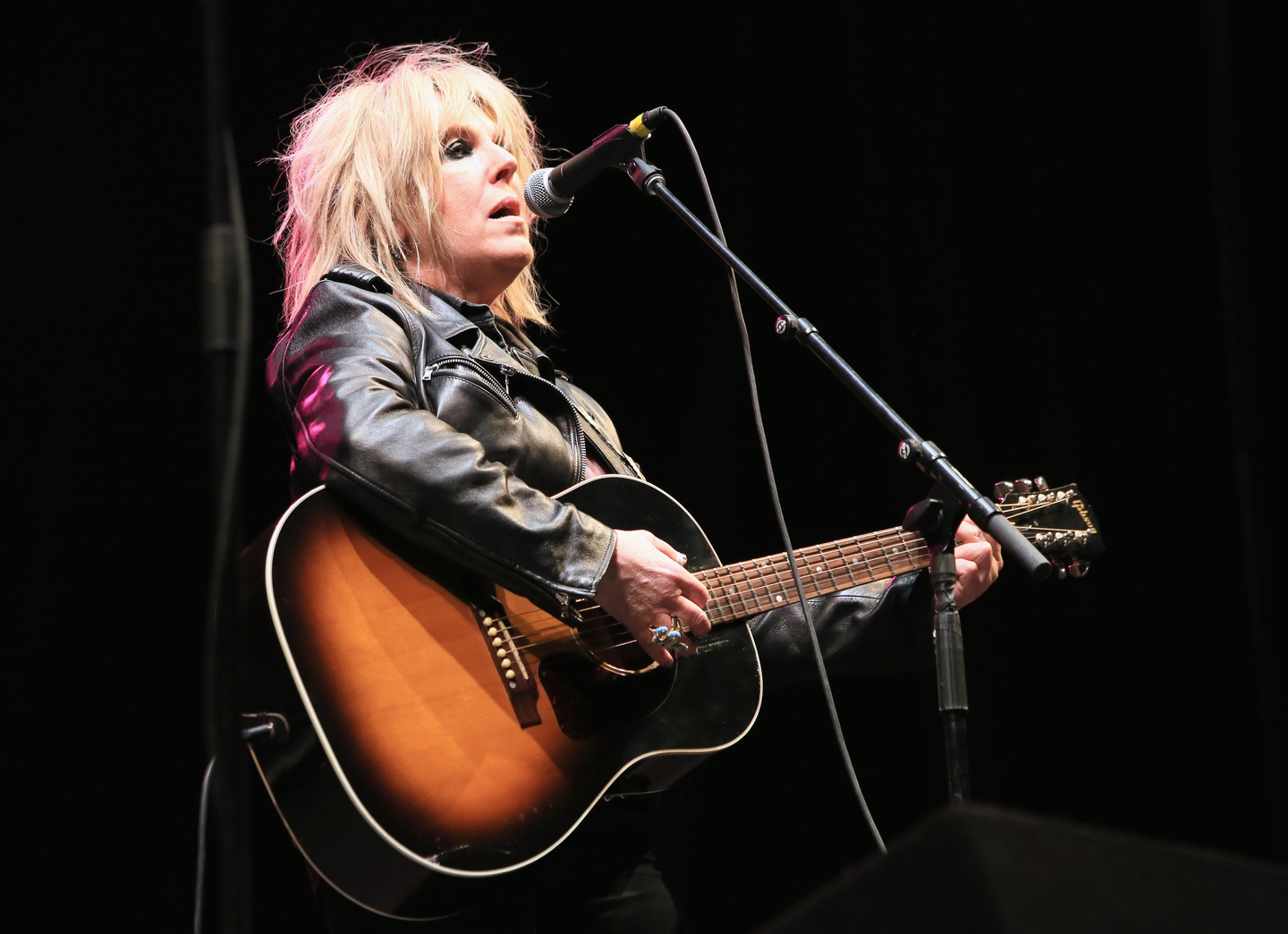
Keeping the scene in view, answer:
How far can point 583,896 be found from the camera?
1.86 m

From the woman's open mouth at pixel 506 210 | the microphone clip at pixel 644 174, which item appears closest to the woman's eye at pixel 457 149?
→ the woman's open mouth at pixel 506 210

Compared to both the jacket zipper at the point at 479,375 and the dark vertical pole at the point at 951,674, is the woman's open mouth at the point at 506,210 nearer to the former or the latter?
the jacket zipper at the point at 479,375

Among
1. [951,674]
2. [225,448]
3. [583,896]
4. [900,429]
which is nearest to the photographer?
[225,448]

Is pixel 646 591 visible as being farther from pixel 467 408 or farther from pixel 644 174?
pixel 644 174

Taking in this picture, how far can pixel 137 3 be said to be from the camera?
252cm

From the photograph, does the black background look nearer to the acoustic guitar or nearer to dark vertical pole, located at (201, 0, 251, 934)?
the acoustic guitar

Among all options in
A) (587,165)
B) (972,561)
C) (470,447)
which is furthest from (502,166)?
(972,561)

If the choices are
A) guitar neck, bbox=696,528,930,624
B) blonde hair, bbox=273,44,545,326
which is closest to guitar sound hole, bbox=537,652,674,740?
guitar neck, bbox=696,528,930,624

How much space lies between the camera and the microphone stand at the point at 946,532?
1534 millimetres

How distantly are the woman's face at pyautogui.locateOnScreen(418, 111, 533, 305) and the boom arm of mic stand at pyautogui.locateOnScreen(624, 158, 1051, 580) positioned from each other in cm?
35

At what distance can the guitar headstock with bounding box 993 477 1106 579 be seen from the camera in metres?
2.06

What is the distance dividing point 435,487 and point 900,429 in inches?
29.6

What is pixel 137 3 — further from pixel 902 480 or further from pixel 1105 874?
pixel 1105 874

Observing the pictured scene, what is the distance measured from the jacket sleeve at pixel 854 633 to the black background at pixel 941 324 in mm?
924
